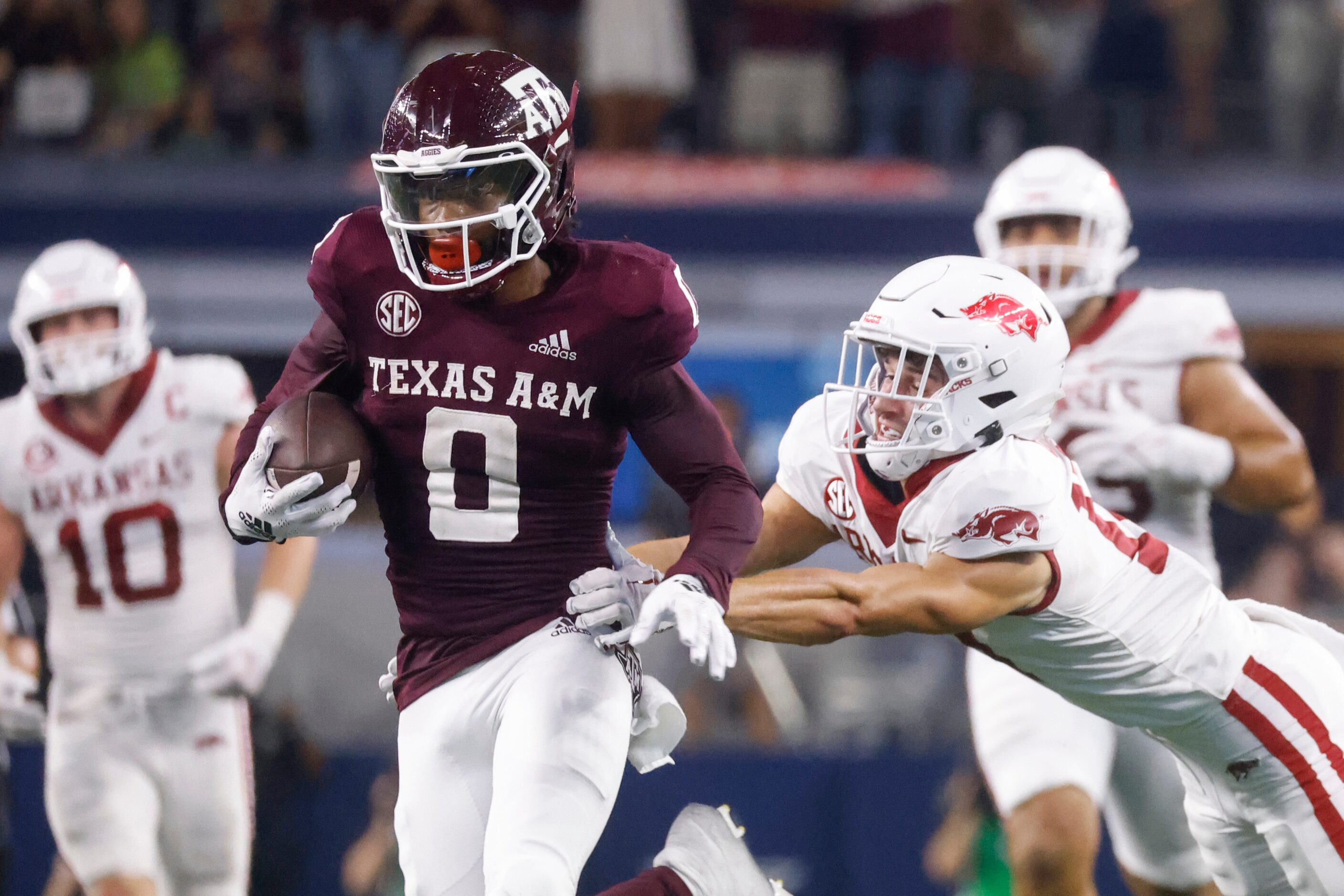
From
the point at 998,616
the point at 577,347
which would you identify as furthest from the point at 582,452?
the point at 998,616

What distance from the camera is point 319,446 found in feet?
9.02

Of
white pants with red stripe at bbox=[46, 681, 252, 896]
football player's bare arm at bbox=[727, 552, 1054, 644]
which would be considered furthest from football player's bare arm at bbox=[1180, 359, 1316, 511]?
white pants with red stripe at bbox=[46, 681, 252, 896]

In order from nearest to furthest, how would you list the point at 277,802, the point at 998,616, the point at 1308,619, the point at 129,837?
1. the point at 998,616
2. the point at 1308,619
3. the point at 129,837
4. the point at 277,802

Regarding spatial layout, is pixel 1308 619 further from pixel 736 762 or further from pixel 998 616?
pixel 736 762

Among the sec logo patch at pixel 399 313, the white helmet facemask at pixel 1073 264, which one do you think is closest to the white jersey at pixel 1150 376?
the white helmet facemask at pixel 1073 264

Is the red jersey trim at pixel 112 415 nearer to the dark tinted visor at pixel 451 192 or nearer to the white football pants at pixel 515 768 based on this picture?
the white football pants at pixel 515 768

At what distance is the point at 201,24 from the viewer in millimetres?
8359

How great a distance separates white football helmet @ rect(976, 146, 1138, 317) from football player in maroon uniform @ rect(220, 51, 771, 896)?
1709 millimetres

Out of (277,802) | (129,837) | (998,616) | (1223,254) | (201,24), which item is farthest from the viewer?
(201,24)

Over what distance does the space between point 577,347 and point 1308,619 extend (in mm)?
1694

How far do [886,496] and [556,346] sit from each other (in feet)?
2.56

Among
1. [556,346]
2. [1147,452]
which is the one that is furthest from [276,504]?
[1147,452]

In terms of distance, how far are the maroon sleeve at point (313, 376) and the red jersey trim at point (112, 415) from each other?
1.79 m

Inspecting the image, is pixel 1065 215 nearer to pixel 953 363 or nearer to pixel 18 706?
pixel 953 363
